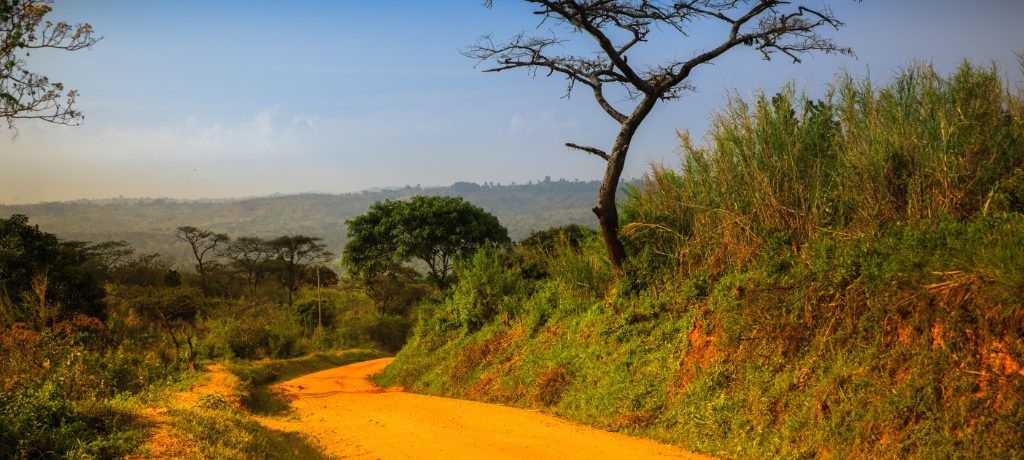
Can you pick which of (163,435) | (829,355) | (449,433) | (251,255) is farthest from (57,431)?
(251,255)

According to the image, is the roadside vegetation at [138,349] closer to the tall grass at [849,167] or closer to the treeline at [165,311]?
the treeline at [165,311]

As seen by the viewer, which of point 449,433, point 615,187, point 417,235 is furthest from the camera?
point 417,235

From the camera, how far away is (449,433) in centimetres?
1041

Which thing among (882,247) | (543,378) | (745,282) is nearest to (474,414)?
(543,378)

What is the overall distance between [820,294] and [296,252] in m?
56.1

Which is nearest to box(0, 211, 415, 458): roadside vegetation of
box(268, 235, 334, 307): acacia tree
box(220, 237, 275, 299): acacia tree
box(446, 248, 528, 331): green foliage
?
box(268, 235, 334, 307): acacia tree

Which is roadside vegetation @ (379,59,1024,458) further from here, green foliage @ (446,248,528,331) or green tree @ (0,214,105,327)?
green tree @ (0,214,105,327)

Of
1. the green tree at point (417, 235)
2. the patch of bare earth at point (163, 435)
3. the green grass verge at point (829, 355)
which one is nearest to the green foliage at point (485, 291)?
the green grass verge at point (829, 355)

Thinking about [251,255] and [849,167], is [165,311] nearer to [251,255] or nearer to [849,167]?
[849,167]

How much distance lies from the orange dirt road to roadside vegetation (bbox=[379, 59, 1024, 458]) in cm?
69

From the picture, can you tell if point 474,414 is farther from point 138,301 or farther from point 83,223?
point 83,223

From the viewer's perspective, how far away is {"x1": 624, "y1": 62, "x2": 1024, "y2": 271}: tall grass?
29.7ft

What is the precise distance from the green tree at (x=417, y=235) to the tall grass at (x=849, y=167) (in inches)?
925

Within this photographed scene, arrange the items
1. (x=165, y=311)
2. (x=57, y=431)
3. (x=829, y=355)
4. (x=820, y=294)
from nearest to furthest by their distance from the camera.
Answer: (x=57, y=431), (x=829, y=355), (x=820, y=294), (x=165, y=311)
